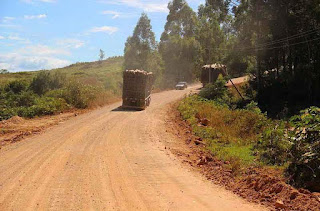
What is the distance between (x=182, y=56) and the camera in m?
68.6

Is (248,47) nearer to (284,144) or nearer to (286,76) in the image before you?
(286,76)

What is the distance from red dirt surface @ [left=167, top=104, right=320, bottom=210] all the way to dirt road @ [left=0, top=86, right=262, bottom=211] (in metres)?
0.39

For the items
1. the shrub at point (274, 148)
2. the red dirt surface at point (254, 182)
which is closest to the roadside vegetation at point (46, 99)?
the red dirt surface at point (254, 182)

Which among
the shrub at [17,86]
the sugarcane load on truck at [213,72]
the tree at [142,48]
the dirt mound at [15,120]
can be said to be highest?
the tree at [142,48]

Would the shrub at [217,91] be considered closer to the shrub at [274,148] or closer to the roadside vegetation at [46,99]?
the roadside vegetation at [46,99]

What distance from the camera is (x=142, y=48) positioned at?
6081cm

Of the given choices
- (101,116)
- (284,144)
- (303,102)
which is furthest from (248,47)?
(284,144)

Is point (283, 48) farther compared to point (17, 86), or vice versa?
point (17, 86)

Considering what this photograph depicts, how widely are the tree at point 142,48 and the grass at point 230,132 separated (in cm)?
3953

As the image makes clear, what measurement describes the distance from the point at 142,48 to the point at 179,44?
33.6ft

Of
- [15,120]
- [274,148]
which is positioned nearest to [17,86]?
[15,120]

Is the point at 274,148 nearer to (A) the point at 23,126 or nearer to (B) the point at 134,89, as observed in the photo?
(A) the point at 23,126

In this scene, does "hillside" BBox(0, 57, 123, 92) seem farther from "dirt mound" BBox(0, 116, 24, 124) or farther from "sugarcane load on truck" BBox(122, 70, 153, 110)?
"dirt mound" BBox(0, 116, 24, 124)

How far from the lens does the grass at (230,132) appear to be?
1096 centimetres
